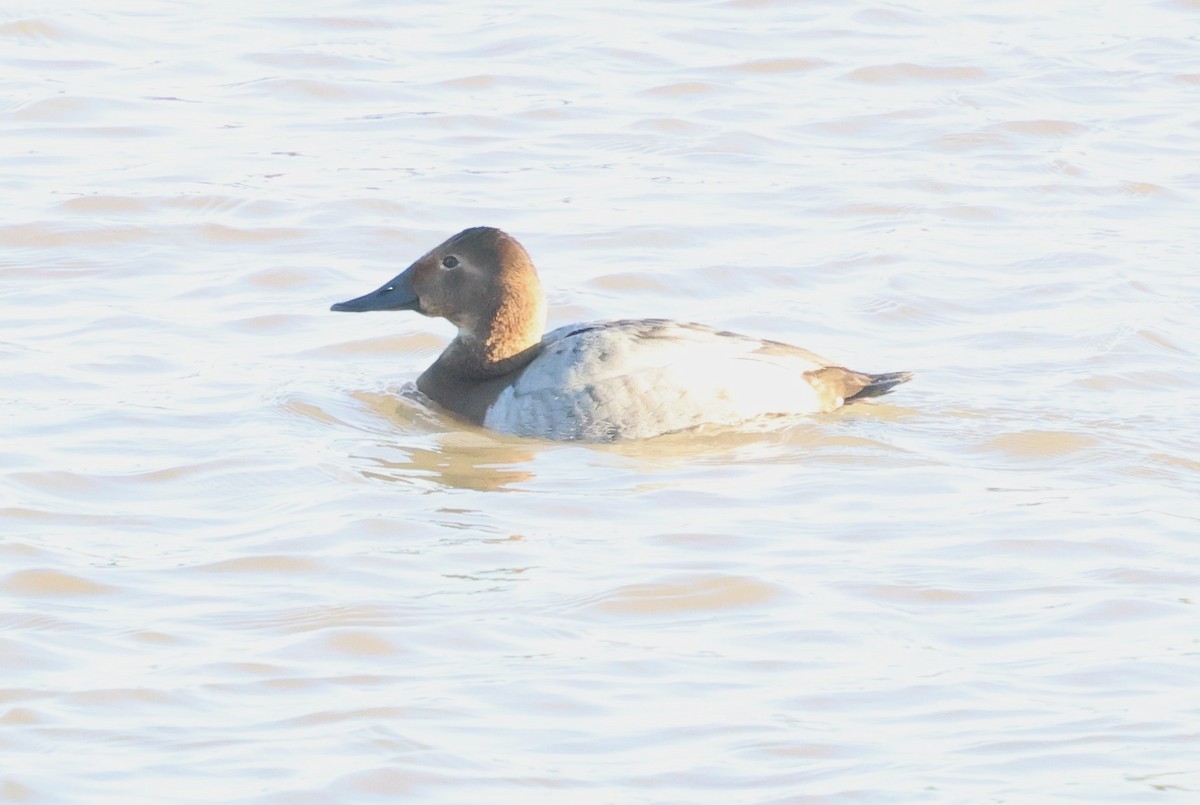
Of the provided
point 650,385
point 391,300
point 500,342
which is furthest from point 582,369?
point 391,300

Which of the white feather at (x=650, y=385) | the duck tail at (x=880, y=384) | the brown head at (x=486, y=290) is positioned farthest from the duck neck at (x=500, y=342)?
the duck tail at (x=880, y=384)

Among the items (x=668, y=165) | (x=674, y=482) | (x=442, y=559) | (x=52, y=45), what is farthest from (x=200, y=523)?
(x=52, y=45)

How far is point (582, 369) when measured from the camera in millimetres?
8586

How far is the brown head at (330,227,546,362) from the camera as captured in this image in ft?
29.7

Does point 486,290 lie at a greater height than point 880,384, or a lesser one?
greater

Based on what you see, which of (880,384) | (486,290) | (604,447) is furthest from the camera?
(486,290)

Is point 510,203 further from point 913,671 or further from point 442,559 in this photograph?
point 913,671

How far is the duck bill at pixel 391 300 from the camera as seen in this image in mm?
9250

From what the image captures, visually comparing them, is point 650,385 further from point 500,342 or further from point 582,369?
point 500,342

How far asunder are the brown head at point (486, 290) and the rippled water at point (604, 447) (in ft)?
1.42

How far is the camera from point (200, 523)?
7.15 meters

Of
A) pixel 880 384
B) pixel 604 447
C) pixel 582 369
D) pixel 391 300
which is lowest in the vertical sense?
pixel 604 447

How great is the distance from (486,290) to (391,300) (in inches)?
18.3

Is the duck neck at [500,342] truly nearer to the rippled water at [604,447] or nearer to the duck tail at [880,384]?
the rippled water at [604,447]
